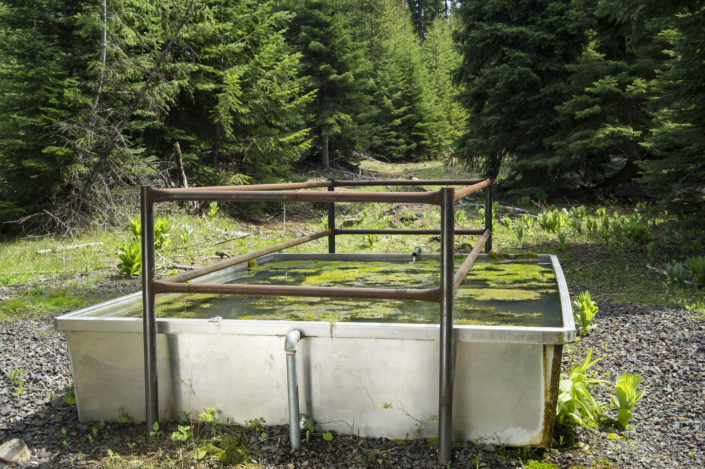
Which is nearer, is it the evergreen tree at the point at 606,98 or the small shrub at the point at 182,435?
the small shrub at the point at 182,435

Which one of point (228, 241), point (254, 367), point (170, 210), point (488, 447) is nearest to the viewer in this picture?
point (488, 447)

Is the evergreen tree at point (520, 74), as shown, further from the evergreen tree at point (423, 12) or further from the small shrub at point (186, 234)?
the evergreen tree at point (423, 12)

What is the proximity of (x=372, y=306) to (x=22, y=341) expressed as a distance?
2.57 meters

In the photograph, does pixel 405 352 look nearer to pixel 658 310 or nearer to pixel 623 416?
pixel 623 416

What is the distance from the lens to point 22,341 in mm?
3812

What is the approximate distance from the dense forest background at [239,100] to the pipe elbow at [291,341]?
5762mm

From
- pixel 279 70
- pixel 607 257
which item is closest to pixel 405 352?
pixel 607 257

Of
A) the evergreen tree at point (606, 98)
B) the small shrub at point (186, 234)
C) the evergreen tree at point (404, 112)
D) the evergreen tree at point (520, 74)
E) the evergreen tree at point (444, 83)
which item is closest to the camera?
the small shrub at point (186, 234)

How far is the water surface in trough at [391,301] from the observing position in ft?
9.04

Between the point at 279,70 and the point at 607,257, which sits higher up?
the point at 279,70

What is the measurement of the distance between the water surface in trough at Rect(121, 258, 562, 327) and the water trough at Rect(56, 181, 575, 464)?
49 cm

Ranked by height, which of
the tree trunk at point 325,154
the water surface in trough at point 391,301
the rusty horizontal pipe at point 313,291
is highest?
the tree trunk at point 325,154

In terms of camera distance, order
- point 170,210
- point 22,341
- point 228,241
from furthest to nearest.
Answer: point 170,210, point 228,241, point 22,341

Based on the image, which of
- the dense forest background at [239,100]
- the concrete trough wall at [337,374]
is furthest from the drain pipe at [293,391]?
the dense forest background at [239,100]
